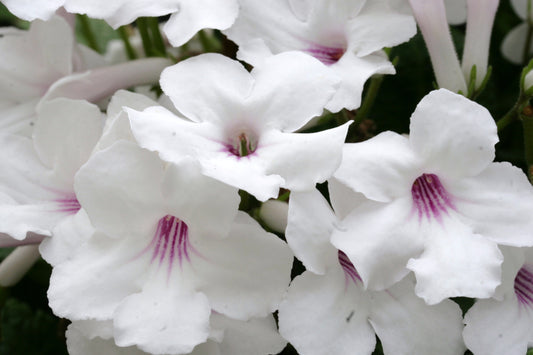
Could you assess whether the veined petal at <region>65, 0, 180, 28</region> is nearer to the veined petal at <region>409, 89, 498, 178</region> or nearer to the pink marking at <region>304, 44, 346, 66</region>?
the pink marking at <region>304, 44, 346, 66</region>

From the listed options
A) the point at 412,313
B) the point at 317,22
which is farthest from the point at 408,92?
the point at 412,313

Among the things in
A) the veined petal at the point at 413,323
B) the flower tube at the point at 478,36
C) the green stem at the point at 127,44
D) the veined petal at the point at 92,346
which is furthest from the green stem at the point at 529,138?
the green stem at the point at 127,44

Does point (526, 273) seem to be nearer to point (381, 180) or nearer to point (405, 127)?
point (381, 180)

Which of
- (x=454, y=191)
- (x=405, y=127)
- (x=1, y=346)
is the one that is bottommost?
(x=1, y=346)

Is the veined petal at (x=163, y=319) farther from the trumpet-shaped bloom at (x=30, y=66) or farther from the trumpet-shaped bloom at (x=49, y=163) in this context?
the trumpet-shaped bloom at (x=30, y=66)

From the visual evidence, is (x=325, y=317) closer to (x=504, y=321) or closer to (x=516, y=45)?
(x=504, y=321)

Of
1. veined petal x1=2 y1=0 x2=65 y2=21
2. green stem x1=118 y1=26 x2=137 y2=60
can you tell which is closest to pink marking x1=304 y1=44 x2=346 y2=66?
veined petal x1=2 y1=0 x2=65 y2=21
